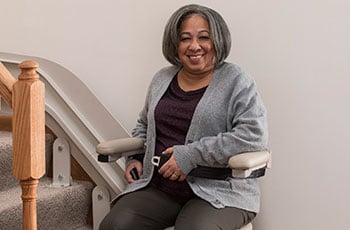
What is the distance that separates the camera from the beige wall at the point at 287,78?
7.37 ft

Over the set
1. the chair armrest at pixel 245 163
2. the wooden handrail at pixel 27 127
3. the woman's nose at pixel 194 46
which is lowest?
the chair armrest at pixel 245 163

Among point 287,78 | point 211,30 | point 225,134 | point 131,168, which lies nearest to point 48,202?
point 131,168

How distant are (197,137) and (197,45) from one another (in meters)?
0.34

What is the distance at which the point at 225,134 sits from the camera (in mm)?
2014

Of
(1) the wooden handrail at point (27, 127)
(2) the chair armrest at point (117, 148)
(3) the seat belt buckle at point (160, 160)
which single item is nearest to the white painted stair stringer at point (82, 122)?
(2) the chair armrest at point (117, 148)

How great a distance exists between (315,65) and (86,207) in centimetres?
117

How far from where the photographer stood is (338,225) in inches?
90.4

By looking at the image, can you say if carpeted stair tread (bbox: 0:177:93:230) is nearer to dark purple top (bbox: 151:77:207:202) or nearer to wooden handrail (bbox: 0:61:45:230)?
dark purple top (bbox: 151:77:207:202)

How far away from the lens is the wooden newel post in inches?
62.3

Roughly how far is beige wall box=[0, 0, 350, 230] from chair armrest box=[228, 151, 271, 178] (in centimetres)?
43

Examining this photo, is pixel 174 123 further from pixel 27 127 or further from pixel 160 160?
pixel 27 127

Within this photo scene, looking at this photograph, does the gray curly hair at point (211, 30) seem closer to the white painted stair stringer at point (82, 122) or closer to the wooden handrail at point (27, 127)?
the white painted stair stringer at point (82, 122)

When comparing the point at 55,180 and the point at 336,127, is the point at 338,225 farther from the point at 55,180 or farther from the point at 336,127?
the point at 55,180

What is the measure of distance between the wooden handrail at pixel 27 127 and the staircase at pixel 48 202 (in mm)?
588
